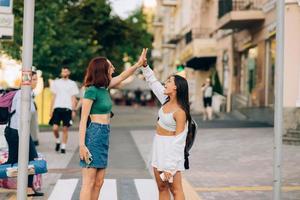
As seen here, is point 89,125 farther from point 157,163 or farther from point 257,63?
point 257,63

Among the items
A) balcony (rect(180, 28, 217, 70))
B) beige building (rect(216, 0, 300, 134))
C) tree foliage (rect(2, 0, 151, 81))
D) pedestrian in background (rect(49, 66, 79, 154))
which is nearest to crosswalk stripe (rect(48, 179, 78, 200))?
pedestrian in background (rect(49, 66, 79, 154))

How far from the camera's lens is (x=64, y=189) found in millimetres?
9242

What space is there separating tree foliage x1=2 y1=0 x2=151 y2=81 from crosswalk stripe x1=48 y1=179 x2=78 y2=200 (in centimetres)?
1247

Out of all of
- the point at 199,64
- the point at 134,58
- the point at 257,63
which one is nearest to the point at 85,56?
the point at 257,63

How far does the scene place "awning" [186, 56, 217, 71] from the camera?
128 ft

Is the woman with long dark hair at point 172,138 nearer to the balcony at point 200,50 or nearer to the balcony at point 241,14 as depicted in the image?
the balcony at point 241,14

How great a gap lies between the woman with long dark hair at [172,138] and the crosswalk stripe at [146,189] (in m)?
2.17

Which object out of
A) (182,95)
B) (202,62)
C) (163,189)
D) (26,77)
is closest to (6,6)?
(26,77)

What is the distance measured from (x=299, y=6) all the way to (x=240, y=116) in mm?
10856

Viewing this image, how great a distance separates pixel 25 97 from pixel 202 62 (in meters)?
34.8

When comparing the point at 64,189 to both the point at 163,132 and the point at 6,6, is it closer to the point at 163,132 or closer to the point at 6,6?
the point at 6,6

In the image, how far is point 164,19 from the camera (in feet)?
233

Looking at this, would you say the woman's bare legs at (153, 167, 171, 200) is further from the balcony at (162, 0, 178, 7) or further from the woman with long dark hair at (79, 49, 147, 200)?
the balcony at (162, 0, 178, 7)

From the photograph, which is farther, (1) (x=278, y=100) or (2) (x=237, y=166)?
(2) (x=237, y=166)
